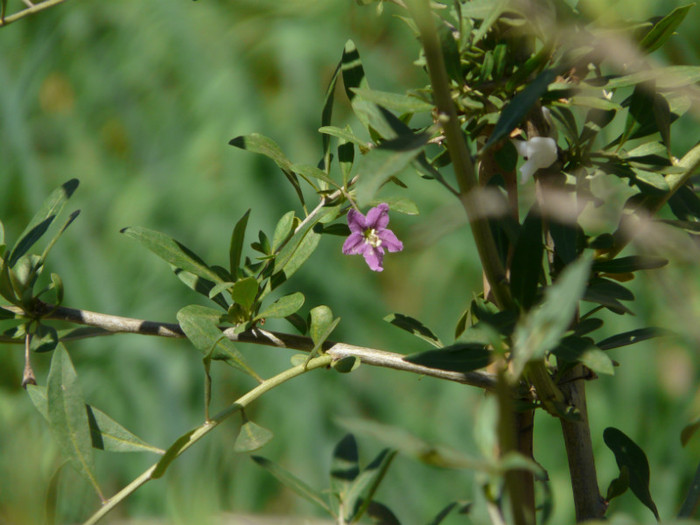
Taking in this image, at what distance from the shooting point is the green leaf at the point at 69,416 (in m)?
0.26

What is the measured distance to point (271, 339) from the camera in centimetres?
32

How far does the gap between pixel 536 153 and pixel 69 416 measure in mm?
209

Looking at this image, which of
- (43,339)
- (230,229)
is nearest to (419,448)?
(43,339)

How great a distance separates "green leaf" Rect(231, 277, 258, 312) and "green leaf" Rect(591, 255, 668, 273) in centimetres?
15

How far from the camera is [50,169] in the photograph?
4.09 feet

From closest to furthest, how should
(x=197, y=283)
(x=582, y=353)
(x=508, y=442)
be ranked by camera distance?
(x=508, y=442), (x=582, y=353), (x=197, y=283)

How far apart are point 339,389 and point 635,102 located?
2.78ft

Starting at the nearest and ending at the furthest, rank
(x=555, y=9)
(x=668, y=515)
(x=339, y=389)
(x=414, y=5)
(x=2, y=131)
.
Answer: (x=414, y=5)
(x=555, y=9)
(x=668, y=515)
(x=339, y=389)
(x=2, y=131)

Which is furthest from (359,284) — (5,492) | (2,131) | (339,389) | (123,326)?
(5,492)

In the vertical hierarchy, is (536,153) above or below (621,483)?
above

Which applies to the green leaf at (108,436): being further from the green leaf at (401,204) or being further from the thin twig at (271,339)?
the green leaf at (401,204)

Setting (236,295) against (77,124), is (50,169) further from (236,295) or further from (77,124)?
(236,295)

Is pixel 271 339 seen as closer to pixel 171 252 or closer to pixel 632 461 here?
pixel 171 252

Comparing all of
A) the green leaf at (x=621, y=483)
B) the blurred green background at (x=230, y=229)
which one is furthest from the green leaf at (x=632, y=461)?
the blurred green background at (x=230, y=229)
